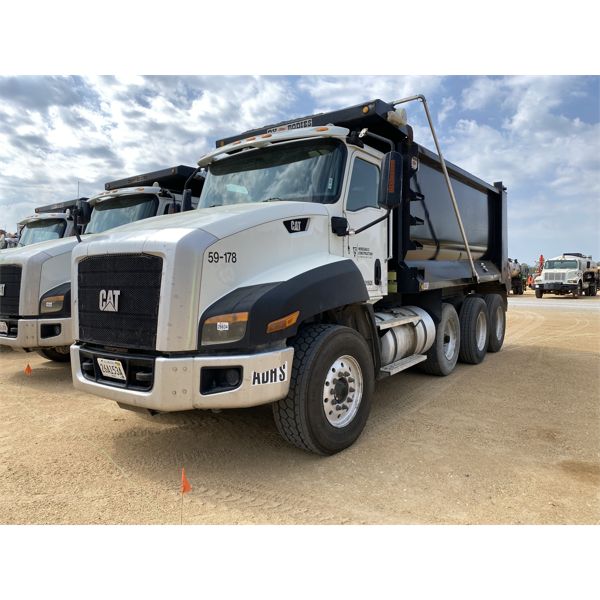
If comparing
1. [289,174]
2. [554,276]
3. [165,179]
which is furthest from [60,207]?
[554,276]

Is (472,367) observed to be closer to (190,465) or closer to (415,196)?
(415,196)

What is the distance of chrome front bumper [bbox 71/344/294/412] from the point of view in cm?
327

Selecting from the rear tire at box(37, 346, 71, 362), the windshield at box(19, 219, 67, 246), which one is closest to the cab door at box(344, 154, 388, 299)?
the rear tire at box(37, 346, 71, 362)

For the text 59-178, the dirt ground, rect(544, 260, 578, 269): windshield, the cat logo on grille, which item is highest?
rect(544, 260, 578, 269): windshield

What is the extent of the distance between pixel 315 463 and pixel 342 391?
651 millimetres

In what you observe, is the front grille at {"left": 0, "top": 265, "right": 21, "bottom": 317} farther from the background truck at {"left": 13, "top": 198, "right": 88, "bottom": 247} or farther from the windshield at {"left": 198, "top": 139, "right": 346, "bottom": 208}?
the windshield at {"left": 198, "top": 139, "right": 346, "bottom": 208}

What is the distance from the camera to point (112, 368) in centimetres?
365

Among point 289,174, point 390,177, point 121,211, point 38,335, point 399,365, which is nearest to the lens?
point 390,177

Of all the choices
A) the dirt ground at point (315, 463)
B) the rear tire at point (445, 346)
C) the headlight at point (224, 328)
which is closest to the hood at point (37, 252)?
the dirt ground at point (315, 463)

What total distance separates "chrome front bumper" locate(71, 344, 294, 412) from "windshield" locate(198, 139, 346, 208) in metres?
1.75

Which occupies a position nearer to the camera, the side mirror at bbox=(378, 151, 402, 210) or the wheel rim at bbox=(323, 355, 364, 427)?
the wheel rim at bbox=(323, 355, 364, 427)

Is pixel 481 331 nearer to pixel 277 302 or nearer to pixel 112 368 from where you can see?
pixel 277 302

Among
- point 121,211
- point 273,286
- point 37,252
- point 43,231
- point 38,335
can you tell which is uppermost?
point 121,211
